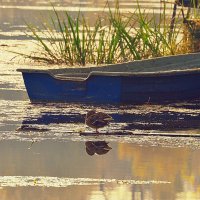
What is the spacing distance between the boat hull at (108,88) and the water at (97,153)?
0.23 metres

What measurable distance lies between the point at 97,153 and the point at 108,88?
4.44 metres

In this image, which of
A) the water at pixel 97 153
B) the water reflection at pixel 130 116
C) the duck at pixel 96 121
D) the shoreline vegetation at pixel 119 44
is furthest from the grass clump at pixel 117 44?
the duck at pixel 96 121

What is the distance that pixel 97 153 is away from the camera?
13.5 m

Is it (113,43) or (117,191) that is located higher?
(113,43)

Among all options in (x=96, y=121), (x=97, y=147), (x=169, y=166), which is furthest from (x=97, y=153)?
(x=96, y=121)

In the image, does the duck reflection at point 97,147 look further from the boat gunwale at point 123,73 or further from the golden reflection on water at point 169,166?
the boat gunwale at point 123,73

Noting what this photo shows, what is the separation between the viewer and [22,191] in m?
11.0

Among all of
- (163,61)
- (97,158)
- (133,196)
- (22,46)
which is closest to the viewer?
(133,196)

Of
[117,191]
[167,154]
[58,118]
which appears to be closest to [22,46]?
[58,118]

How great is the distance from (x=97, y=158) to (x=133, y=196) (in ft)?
7.48

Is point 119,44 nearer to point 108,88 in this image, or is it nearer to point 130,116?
point 108,88

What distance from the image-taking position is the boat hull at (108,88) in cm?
1780

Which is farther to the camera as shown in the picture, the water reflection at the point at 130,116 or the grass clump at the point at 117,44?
the grass clump at the point at 117,44

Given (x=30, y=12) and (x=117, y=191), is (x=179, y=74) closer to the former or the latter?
(x=117, y=191)
